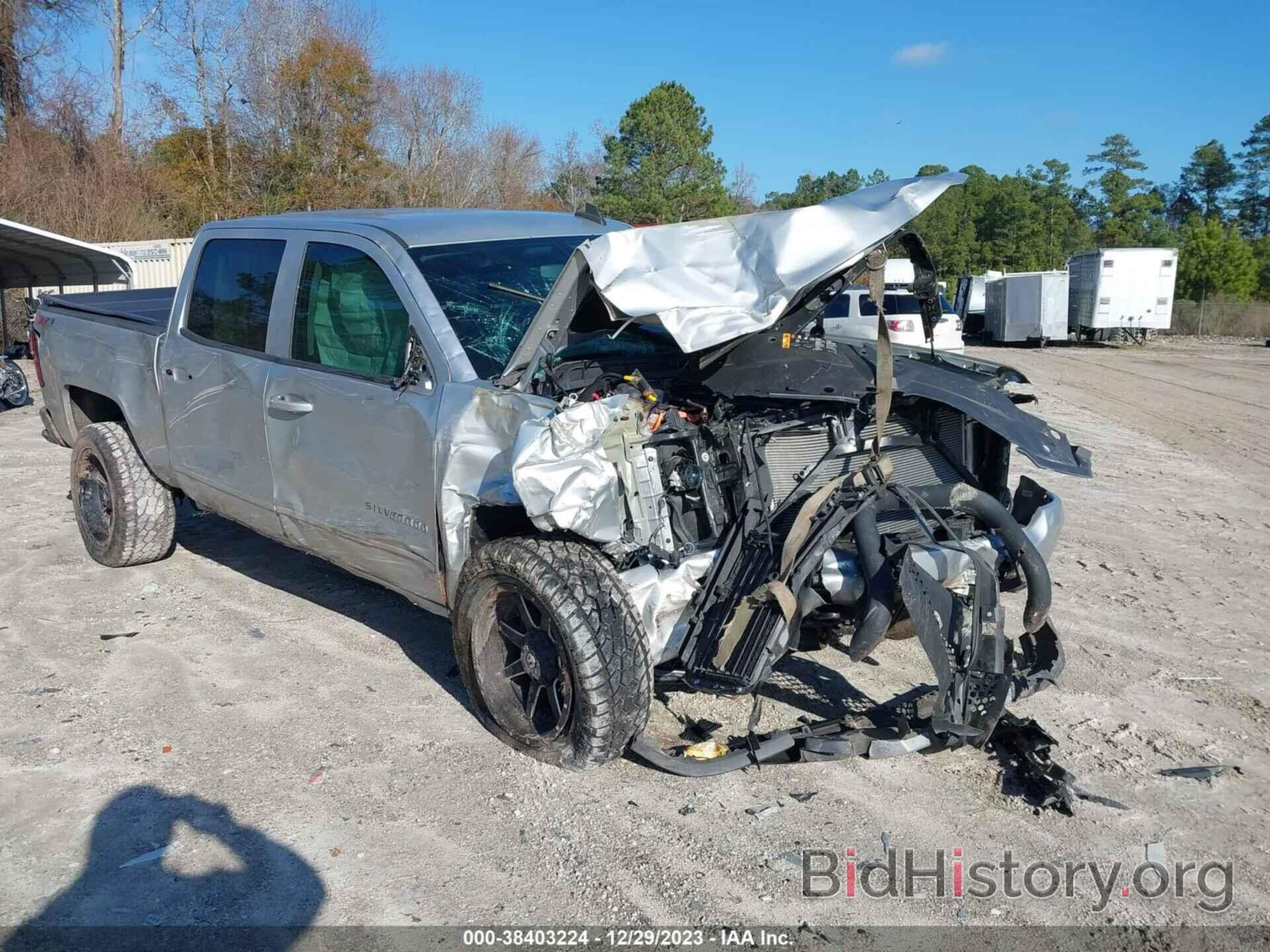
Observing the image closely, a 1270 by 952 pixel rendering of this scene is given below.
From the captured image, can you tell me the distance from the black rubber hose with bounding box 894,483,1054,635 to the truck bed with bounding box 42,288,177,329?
4476 mm

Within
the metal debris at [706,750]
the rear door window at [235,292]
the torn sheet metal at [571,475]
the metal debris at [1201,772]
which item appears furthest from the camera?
the rear door window at [235,292]

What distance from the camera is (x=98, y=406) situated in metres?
6.57

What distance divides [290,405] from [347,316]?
1.56ft

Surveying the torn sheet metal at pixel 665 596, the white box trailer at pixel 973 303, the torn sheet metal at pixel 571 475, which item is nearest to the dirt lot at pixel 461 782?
the torn sheet metal at pixel 665 596

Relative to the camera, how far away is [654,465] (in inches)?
142

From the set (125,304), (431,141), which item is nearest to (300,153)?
(431,141)

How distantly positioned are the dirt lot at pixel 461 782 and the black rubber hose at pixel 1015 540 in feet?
2.13

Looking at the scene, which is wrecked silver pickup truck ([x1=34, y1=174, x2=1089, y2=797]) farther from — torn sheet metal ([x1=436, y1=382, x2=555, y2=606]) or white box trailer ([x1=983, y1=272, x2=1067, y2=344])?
white box trailer ([x1=983, y1=272, x2=1067, y2=344])

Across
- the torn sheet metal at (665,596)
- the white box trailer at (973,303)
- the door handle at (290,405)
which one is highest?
the door handle at (290,405)

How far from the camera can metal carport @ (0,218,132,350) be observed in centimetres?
1579

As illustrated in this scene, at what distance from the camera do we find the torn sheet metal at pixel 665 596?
141 inches

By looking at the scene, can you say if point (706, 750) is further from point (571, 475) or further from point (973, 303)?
point (973, 303)

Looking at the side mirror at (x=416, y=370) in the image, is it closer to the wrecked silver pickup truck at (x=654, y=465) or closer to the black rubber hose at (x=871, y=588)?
the wrecked silver pickup truck at (x=654, y=465)

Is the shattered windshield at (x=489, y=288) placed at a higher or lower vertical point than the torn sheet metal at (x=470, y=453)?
higher
